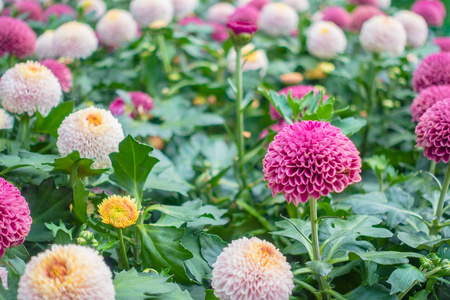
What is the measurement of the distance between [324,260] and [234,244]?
7.5 inches

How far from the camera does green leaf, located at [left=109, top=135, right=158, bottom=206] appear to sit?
90cm

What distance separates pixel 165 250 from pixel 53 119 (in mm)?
426

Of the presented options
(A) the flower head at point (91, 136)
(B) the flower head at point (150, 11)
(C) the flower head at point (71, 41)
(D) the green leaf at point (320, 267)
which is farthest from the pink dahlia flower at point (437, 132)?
(B) the flower head at point (150, 11)

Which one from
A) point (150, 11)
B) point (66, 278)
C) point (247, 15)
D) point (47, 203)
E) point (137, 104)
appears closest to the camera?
point (66, 278)

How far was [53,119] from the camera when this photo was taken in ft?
3.57

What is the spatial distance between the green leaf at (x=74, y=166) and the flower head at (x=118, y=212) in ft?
0.30

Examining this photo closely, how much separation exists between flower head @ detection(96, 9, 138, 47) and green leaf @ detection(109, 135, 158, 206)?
43.4 inches

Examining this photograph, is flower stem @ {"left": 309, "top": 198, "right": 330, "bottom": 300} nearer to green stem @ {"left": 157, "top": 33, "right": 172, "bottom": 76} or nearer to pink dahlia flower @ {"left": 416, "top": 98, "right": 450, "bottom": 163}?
pink dahlia flower @ {"left": 416, "top": 98, "right": 450, "bottom": 163}

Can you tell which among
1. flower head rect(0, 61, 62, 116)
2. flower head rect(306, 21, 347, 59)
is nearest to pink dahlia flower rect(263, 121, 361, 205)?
flower head rect(0, 61, 62, 116)

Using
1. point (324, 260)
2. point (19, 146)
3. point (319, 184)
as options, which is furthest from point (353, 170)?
point (19, 146)

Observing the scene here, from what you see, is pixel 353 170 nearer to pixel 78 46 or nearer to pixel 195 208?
pixel 195 208

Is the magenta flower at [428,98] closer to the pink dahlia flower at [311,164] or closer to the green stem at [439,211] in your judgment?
the green stem at [439,211]

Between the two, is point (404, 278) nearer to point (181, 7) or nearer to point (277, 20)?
point (277, 20)

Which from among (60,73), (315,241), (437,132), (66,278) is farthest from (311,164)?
(60,73)
